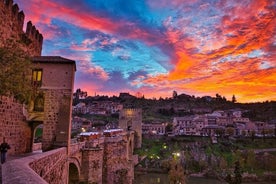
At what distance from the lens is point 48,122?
58.4 ft

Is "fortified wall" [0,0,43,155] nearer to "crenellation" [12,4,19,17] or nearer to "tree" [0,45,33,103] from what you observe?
"crenellation" [12,4,19,17]

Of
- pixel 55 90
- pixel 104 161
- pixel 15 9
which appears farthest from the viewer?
pixel 104 161

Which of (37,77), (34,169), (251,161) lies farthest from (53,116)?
(251,161)

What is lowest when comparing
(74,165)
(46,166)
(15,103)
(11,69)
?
(74,165)

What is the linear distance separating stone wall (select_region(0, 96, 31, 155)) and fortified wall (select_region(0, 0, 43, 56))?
318 centimetres

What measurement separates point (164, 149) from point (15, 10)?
204ft

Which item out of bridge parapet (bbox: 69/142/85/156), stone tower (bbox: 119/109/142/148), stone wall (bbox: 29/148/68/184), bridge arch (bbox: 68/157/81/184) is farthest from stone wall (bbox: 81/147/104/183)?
stone tower (bbox: 119/109/142/148)

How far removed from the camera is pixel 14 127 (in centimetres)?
1675

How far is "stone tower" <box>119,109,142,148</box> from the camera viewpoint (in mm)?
68938

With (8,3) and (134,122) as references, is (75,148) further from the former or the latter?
(134,122)

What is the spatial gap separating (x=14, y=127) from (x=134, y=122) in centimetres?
5328

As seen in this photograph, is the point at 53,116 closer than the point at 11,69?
No

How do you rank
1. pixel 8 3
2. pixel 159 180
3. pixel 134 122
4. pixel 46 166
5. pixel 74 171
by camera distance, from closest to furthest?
pixel 46 166, pixel 8 3, pixel 74 171, pixel 159 180, pixel 134 122

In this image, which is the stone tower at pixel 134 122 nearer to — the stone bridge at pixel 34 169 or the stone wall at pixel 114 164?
the stone wall at pixel 114 164
